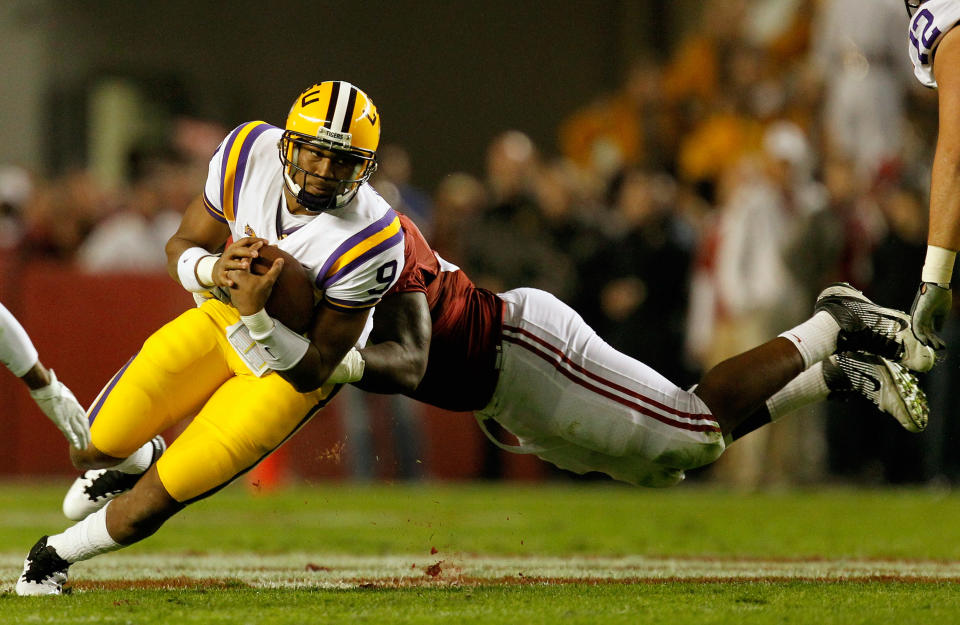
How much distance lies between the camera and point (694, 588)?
11.9 feet

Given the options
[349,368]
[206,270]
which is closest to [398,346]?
[349,368]

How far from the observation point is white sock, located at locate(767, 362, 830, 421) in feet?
13.6

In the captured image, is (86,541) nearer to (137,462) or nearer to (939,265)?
(137,462)

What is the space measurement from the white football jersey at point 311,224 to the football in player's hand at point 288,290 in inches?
2.7

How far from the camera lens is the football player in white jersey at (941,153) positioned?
11.9 feet

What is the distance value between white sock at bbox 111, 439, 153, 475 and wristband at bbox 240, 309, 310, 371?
66 centimetres

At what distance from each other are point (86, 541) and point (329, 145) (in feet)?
3.88

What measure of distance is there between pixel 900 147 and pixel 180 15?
6444mm

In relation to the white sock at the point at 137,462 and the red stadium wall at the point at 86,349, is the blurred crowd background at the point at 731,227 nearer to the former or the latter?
the red stadium wall at the point at 86,349

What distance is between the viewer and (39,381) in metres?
3.45

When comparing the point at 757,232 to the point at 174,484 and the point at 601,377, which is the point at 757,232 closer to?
the point at 601,377

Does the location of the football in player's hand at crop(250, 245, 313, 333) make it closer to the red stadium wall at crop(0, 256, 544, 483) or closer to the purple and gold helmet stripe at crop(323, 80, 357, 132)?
the purple and gold helmet stripe at crop(323, 80, 357, 132)

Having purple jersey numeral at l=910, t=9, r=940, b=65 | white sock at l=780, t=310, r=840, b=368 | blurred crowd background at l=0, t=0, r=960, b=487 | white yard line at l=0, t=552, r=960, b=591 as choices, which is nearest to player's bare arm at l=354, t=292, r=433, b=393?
white yard line at l=0, t=552, r=960, b=591

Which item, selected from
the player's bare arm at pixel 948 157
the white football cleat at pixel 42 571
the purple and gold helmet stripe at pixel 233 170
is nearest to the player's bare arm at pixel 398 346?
the purple and gold helmet stripe at pixel 233 170
